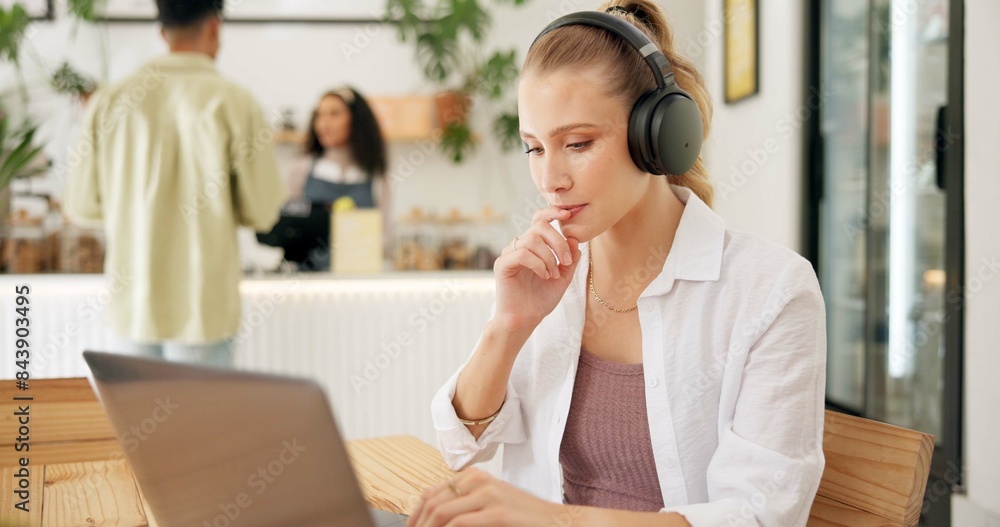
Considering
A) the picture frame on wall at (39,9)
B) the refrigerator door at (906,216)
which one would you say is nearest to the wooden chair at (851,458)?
the refrigerator door at (906,216)

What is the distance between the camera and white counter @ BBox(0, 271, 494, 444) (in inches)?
116

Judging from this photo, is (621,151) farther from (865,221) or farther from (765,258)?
(865,221)

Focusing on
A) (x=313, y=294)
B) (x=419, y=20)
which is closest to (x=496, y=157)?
(x=419, y=20)

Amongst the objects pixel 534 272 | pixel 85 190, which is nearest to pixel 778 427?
pixel 534 272

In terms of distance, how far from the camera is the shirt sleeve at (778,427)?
888mm

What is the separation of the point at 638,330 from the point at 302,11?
361 centimetres

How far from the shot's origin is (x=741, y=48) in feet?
11.5

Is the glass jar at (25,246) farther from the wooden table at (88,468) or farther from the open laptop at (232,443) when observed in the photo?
the open laptop at (232,443)

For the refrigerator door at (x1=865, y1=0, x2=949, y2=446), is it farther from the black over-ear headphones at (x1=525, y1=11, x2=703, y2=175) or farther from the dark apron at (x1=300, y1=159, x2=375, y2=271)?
the dark apron at (x1=300, y1=159, x2=375, y2=271)

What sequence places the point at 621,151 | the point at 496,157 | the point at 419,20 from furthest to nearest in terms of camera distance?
the point at 496,157 → the point at 419,20 → the point at 621,151

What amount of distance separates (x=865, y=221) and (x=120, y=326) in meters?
2.44

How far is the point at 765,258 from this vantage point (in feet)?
3.50

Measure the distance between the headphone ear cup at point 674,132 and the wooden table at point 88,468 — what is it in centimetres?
51

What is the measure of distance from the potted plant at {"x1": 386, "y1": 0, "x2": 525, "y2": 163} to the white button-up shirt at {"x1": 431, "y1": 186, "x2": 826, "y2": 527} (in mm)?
2981
